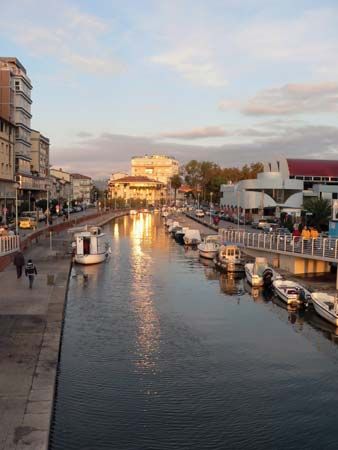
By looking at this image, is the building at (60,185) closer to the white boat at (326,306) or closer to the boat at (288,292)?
the boat at (288,292)

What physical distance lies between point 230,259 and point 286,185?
57098mm

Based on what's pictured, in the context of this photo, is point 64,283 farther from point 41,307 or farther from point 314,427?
point 314,427

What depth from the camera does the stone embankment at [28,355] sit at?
12.9 meters

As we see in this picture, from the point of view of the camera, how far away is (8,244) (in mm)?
38625

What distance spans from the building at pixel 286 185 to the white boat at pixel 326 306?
6877cm

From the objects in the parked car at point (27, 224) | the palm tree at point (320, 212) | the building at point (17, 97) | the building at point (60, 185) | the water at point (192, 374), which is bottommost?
Answer: the water at point (192, 374)

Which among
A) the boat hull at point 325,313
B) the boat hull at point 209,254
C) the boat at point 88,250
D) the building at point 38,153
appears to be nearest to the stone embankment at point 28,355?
the boat at point 88,250

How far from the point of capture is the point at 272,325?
2669 cm

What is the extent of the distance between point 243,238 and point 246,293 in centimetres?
1133

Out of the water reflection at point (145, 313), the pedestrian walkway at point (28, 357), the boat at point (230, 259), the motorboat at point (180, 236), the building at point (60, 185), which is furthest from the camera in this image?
the building at point (60, 185)

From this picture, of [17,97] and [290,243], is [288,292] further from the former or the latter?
[17,97]

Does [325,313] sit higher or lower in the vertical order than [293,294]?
lower

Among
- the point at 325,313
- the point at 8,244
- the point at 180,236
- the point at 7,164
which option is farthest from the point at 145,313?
the point at 7,164

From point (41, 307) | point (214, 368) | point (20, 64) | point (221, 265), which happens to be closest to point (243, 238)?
point (221, 265)
